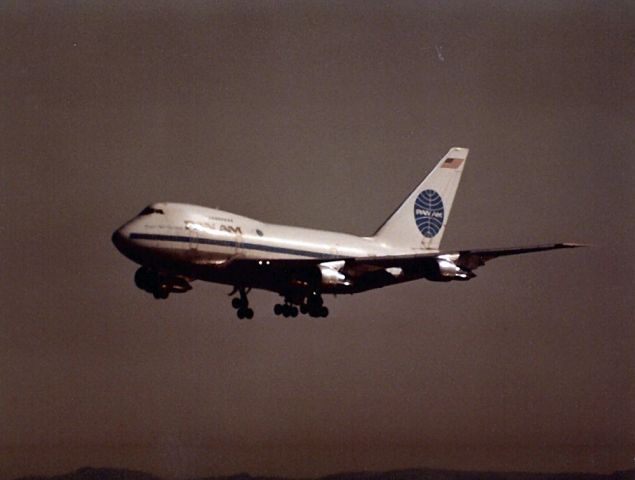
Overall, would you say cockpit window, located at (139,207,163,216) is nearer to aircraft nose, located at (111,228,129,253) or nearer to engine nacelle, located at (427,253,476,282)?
aircraft nose, located at (111,228,129,253)

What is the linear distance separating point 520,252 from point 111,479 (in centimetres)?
6185

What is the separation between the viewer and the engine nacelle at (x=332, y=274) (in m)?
66.4

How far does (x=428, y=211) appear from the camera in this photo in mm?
86250

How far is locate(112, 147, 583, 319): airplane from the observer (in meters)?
63.2

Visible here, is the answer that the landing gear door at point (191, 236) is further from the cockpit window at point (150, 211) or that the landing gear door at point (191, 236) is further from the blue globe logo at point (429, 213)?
the blue globe logo at point (429, 213)

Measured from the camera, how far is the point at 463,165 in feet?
293

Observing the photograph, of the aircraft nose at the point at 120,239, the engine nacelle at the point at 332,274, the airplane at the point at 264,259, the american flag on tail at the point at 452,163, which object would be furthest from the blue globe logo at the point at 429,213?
the aircraft nose at the point at 120,239

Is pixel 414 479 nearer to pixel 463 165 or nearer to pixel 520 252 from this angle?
pixel 463 165

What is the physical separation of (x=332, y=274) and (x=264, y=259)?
13.2 ft

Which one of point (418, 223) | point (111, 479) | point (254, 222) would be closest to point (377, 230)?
point (418, 223)


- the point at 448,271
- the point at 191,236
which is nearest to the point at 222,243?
the point at 191,236

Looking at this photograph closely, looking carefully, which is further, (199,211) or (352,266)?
(352,266)

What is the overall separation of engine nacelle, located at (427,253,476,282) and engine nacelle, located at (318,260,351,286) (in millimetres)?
5219

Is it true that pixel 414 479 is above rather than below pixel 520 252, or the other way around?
below
